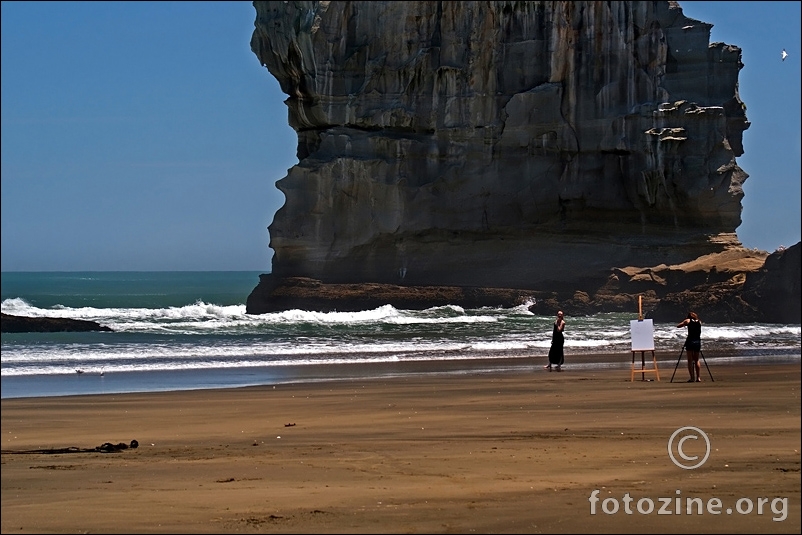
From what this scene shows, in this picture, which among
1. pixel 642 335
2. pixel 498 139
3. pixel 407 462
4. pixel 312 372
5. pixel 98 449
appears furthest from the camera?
pixel 498 139

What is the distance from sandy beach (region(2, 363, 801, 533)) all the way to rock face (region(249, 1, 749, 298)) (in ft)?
87.3

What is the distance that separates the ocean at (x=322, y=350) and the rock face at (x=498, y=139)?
5.63 m

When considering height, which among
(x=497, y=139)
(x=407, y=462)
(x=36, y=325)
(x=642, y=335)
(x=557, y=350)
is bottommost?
(x=407, y=462)

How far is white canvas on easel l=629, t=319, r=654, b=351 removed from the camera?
1581 cm

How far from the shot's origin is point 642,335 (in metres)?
15.8

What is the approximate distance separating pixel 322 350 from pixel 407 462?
47.4 feet

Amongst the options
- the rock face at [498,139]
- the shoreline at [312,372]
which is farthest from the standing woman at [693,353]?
the rock face at [498,139]

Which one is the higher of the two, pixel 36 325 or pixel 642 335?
pixel 642 335

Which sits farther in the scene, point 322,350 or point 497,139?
point 497,139

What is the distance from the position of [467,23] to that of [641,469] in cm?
3688

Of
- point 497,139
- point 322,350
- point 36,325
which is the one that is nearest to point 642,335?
point 322,350

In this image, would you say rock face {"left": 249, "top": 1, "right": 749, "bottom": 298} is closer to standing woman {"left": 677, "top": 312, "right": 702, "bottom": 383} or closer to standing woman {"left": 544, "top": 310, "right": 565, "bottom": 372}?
standing woman {"left": 544, "top": 310, "right": 565, "bottom": 372}

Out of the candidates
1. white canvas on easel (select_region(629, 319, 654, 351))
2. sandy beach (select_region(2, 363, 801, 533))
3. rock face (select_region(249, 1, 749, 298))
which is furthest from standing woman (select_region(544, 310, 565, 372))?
rock face (select_region(249, 1, 749, 298))

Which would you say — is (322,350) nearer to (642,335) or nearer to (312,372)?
(312,372)
